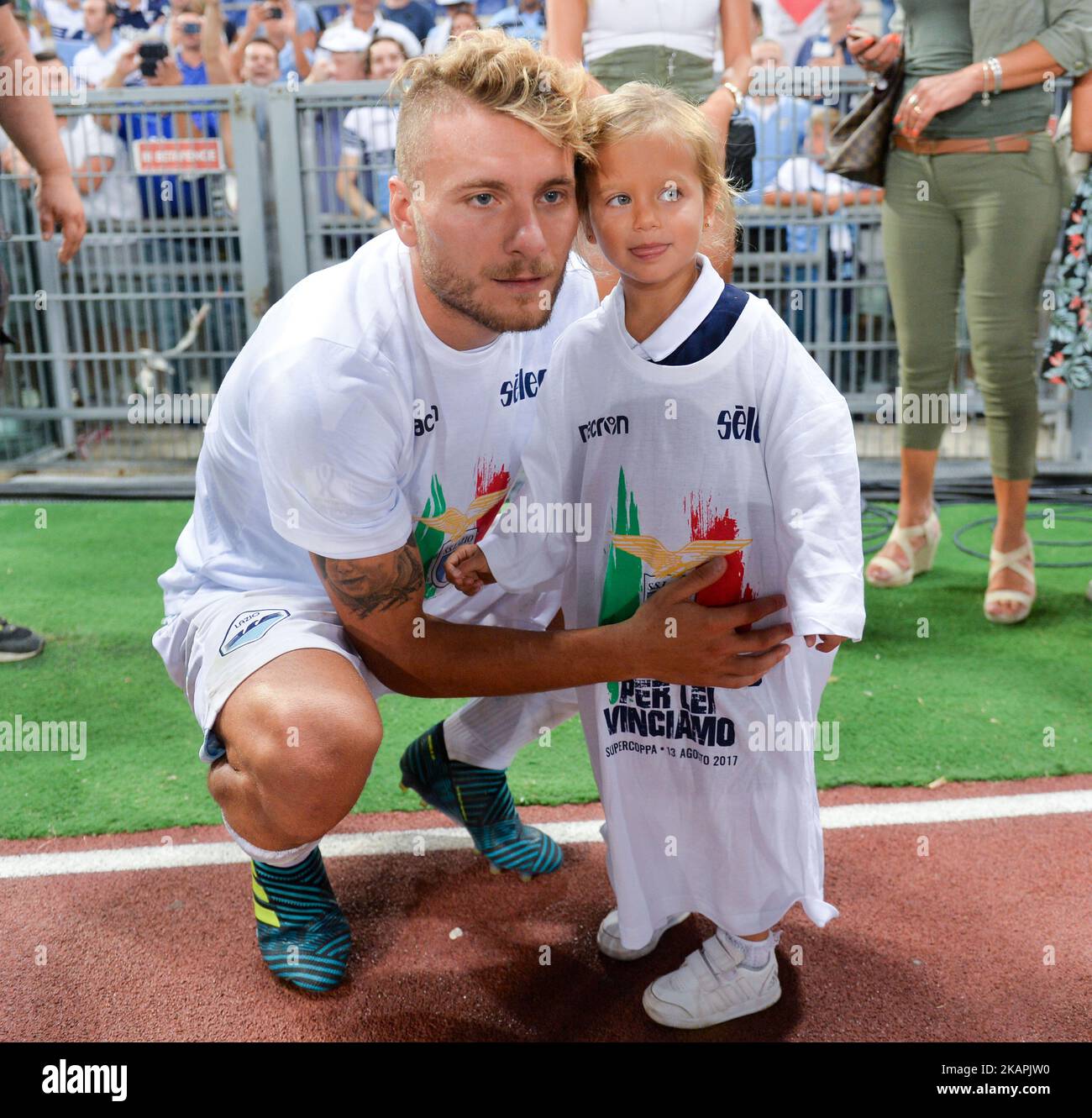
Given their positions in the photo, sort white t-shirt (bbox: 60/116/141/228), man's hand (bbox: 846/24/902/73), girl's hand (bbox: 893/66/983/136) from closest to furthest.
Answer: girl's hand (bbox: 893/66/983/136) < man's hand (bbox: 846/24/902/73) < white t-shirt (bbox: 60/116/141/228)

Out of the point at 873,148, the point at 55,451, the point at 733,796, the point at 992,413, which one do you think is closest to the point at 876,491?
the point at 992,413

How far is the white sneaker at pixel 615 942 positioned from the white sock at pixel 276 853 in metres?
0.58

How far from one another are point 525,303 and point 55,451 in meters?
5.11

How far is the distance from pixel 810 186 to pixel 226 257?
283 centimetres

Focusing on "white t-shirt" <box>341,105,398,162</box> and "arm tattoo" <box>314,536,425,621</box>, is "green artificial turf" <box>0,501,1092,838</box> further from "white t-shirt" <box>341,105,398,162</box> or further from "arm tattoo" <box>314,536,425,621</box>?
"white t-shirt" <box>341,105,398,162</box>

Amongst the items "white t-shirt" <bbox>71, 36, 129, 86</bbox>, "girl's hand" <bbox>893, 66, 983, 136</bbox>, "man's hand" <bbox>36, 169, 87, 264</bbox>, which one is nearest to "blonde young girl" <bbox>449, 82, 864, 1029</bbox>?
"girl's hand" <bbox>893, 66, 983, 136</bbox>

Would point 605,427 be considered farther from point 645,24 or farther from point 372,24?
point 372,24

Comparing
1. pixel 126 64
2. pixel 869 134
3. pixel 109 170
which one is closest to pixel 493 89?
pixel 869 134

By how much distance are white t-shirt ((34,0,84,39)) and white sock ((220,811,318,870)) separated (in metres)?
7.37

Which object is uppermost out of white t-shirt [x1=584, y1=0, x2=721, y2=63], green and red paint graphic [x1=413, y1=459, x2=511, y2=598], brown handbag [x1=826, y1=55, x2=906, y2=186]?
white t-shirt [x1=584, y1=0, x2=721, y2=63]

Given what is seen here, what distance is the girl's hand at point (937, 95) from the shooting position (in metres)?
3.52

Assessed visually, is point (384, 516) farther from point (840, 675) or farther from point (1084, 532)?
point (1084, 532)

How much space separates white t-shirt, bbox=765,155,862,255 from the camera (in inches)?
218

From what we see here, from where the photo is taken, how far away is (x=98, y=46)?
7.71 meters
